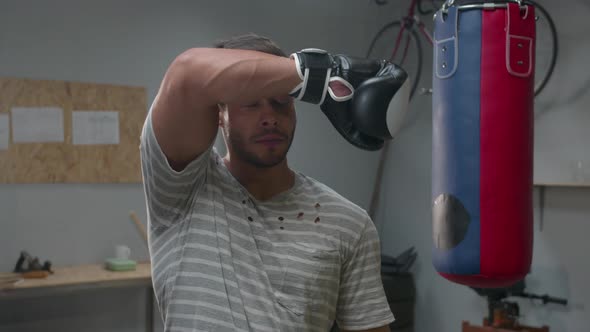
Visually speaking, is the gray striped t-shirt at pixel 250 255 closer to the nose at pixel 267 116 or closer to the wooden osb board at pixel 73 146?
the nose at pixel 267 116

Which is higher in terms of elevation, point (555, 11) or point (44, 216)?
point (555, 11)

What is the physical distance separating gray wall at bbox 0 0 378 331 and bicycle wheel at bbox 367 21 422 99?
1.03m

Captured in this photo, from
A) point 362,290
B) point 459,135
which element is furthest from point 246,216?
point 459,135

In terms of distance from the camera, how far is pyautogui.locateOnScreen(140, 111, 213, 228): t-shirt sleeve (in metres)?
1.35

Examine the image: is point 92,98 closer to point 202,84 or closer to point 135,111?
point 135,111

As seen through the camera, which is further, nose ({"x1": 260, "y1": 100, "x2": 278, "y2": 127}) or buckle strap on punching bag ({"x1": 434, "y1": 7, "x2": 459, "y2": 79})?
buckle strap on punching bag ({"x1": 434, "y1": 7, "x2": 459, "y2": 79})

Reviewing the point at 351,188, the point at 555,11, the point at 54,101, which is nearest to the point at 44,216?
the point at 54,101

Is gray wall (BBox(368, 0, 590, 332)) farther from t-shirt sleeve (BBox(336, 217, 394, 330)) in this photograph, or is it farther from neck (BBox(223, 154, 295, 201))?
neck (BBox(223, 154, 295, 201))

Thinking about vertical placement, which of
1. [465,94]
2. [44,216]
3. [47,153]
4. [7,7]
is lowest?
[44,216]

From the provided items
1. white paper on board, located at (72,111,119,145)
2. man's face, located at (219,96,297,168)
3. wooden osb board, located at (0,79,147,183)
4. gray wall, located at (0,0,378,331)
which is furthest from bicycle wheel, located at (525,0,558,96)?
man's face, located at (219,96,297,168)

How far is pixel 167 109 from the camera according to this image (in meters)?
1.29

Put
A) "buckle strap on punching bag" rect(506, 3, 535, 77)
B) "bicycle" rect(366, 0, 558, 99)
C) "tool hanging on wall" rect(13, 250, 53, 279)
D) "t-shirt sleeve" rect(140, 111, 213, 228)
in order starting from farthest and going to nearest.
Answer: "bicycle" rect(366, 0, 558, 99)
"tool hanging on wall" rect(13, 250, 53, 279)
"buckle strap on punching bag" rect(506, 3, 535, 77)
"t-shirt sleeve" rect(140, 111, 213, 228)

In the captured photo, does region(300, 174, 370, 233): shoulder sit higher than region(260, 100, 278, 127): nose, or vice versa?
region(260, 100, 278, 127): nose

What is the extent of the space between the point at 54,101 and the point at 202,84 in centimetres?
318
